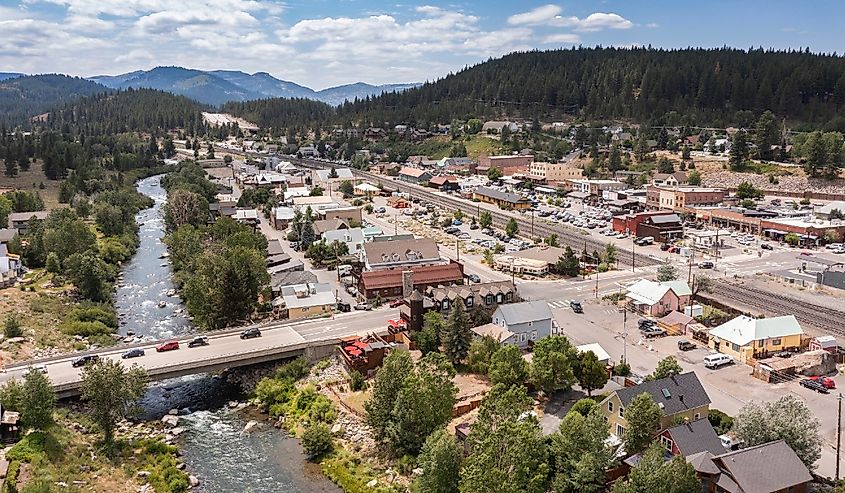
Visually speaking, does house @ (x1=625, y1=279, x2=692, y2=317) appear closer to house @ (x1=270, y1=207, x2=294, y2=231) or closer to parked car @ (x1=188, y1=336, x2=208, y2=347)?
parked car @ (x1=188, y1=336, x2=208, y2=347)

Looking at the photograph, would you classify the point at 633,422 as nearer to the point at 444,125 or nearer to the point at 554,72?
the point at 444,125

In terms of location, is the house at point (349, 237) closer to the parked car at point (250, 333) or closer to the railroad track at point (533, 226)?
the railroad track at point (533, 226)

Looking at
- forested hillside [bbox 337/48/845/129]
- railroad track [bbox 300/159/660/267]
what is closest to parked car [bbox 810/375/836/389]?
railroad track [bbox 300/159/660/267]

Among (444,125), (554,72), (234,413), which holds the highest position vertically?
(554,72)

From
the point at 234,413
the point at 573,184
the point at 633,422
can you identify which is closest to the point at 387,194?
the point at 573,184

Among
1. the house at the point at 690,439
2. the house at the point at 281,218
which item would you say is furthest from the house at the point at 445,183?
the house at the point at 690,439
